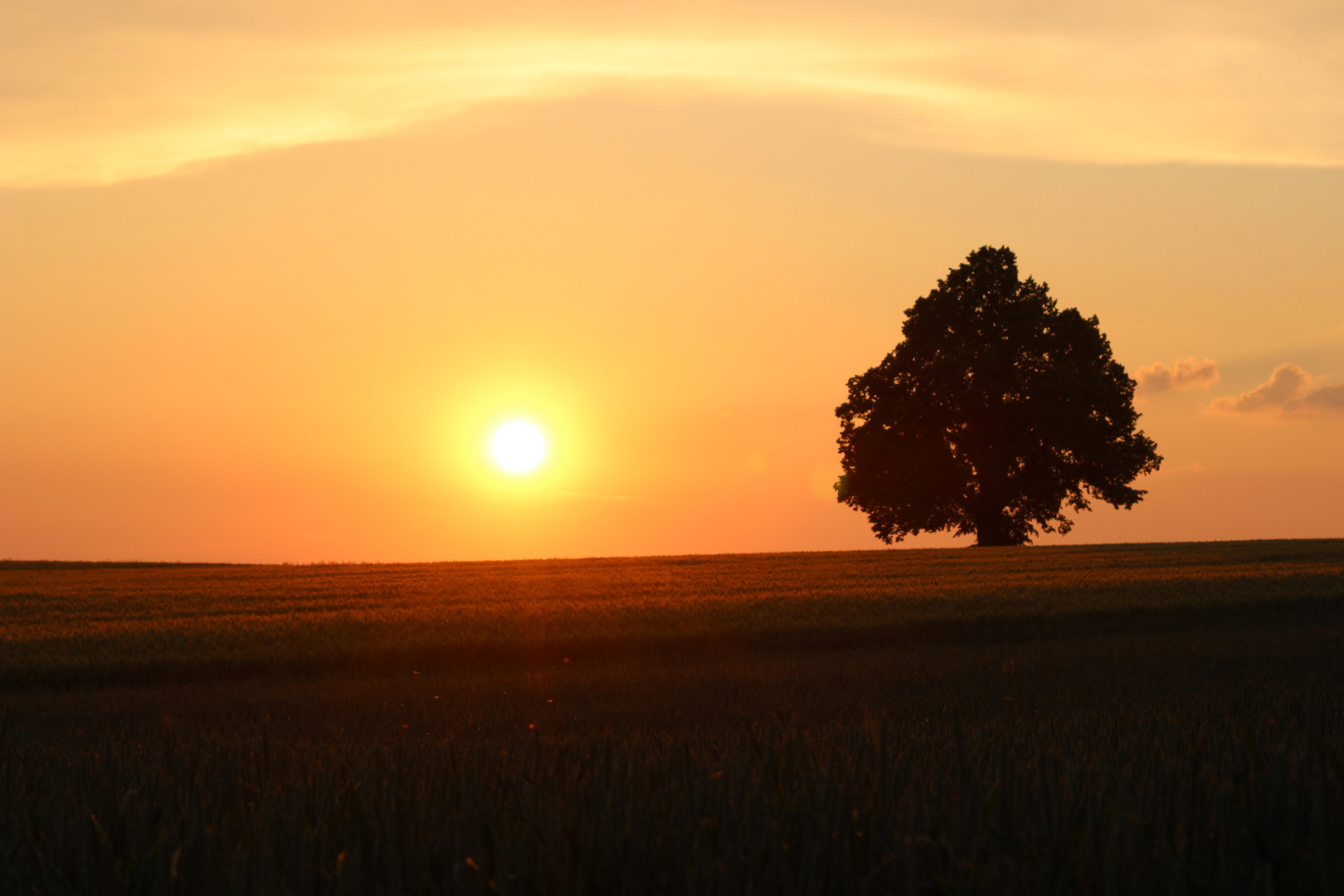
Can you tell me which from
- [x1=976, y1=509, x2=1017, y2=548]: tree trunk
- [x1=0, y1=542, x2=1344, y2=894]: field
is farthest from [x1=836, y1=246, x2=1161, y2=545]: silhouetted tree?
[x1=0, y1=542, x2=1344, y2=894]: field

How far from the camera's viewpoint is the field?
2078 mm

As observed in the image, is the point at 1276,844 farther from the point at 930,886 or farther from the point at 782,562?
the point at 782,562

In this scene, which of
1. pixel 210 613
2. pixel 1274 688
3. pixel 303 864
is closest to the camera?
pixel 303 864

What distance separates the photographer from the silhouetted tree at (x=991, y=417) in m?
37.1

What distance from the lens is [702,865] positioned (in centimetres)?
195

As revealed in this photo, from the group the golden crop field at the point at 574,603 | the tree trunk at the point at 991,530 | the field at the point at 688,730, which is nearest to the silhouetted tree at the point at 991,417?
the tree trunk at the point at 991,530

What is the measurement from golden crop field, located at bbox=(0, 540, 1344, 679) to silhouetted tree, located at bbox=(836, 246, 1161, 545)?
8802 mm

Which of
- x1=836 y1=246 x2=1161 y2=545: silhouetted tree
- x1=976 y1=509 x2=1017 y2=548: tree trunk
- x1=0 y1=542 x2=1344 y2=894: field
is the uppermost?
x1=836 y1=246 x2=1161 y2=545: silhouetted tree

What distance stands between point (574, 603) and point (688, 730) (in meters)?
10.4

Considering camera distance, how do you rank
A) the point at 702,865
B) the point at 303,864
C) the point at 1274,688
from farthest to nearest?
the point at 1274,688 < the point at 303,864 < the point at 702,865

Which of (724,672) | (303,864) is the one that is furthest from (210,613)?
(303,864)

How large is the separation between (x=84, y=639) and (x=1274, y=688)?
13.7 meters

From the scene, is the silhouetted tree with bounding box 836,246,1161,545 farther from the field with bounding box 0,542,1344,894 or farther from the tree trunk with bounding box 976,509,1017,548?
the field with bounding box 0,542,1344,894

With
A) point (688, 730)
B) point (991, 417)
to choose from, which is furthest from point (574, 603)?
point (991, 417)
